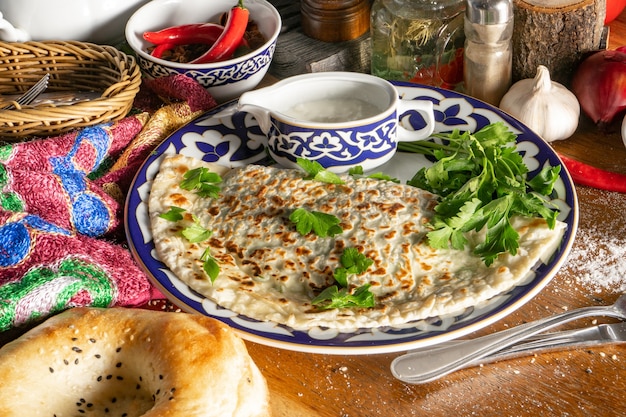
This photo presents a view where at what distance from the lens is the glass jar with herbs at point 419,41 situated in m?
2.56

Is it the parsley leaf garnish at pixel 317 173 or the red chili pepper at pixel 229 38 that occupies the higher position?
the red chili pepper at pixel 229 38

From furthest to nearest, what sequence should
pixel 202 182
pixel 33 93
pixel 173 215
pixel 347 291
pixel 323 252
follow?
pixel 33 93 → pixel 202 182 → pixel 173 215 → pixel 323 252 → pixel 347 291

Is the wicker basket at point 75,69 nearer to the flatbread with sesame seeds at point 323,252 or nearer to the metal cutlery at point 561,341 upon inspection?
the flatbread with sesame seeds at point 323,252

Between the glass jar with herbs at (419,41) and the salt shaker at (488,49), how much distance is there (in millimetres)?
123

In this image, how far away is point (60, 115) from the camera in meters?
2.15

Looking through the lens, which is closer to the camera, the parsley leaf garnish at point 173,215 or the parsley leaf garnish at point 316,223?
the parsley leaf garnish at point 316,223

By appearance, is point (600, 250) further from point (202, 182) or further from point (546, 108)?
point (202, 182)

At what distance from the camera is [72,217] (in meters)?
1.99

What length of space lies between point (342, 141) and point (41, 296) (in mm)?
904

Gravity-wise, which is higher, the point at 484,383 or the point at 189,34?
the point at 189,34

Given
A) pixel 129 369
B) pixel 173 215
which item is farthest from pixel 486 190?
pixel 129 369

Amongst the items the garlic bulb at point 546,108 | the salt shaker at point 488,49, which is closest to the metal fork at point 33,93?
the salt shaker at point 488,49

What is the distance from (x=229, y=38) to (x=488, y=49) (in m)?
0.88

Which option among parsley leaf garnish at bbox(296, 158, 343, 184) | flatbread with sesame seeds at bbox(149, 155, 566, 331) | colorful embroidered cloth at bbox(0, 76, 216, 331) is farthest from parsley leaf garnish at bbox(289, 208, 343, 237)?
colorful embroidered cloth at bbox(0, 76, 216, 331)
